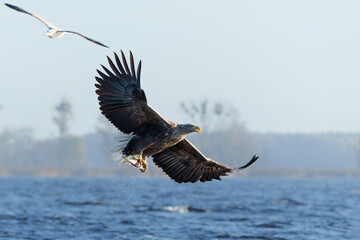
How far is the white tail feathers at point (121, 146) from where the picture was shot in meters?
10.3

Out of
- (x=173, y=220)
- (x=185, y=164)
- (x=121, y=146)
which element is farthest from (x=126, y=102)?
(x=173, y=220)

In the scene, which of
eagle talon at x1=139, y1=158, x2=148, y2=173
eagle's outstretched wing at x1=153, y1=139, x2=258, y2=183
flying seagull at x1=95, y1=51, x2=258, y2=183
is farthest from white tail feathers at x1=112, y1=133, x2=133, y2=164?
eagle's outstretched wing at x1=153, y1=139, x2=258, y2=183

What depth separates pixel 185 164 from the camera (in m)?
11.4

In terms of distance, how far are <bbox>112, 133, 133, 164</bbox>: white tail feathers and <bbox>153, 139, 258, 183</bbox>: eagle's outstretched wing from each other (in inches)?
47.4

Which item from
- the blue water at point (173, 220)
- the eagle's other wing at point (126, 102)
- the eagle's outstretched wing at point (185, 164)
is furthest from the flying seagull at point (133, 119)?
the blue water at point (173, 220)

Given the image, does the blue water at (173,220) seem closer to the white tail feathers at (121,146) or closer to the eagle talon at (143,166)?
the white tail feathers at (121,146)

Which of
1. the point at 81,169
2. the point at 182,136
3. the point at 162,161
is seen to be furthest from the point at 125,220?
the point at 81,169

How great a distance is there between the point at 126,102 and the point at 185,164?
200 centimetres

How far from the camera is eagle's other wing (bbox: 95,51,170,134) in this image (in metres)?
9.82

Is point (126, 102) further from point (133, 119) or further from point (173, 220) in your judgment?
point (173, 220)

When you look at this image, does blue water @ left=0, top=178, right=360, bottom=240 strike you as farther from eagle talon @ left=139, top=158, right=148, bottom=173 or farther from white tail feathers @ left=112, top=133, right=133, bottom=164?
eagle talon @ left=139, top=158, right=148, bottom=173

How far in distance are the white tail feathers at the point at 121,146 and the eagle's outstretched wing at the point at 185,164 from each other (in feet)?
3.95

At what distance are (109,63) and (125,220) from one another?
1212cm

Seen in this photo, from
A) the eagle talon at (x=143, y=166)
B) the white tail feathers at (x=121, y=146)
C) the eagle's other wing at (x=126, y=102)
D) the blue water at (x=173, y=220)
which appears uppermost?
the eagle's other wing at (x=126, y=102)
